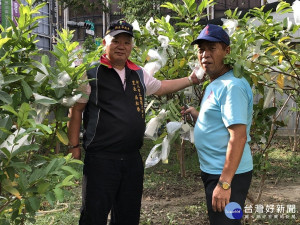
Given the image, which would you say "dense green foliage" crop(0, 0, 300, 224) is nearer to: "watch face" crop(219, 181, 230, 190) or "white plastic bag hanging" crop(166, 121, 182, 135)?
"white plastic bag hanging" crop(166, 121, 182, 135)

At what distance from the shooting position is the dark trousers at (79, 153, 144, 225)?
2.46 meters

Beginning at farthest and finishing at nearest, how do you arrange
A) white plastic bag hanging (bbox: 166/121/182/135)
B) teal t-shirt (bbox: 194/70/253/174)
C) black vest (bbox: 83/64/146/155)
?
1. white plastic bag hanging (bbox: 166/121/182/135)
2. black vest (bbox: 83/64/146/155)
3. teal t-shirt (bbox: 194/70/253/174)

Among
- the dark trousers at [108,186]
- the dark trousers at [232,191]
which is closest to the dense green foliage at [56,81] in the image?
the dark trousers at [108,186]

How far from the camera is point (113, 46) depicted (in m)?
2.50

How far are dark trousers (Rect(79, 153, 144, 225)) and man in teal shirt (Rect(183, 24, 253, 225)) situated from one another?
55 cm

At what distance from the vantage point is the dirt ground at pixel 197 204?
12.1 ft

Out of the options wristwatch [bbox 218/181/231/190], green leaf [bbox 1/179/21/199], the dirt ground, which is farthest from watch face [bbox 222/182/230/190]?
the dirt ground

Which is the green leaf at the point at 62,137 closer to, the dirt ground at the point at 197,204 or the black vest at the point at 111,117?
the black vest at the point at 111,117

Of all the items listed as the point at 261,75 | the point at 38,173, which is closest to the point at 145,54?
the point at 261,75

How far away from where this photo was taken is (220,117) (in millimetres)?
2041

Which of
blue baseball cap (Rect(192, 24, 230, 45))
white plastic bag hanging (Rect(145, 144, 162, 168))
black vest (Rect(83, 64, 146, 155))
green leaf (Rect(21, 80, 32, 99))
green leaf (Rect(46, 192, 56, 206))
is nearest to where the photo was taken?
green leaf (Rect(46, 192, 56, 206))

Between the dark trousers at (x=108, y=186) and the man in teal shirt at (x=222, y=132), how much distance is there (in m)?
0.55

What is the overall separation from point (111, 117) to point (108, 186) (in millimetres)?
430

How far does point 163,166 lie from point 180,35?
3386mm
